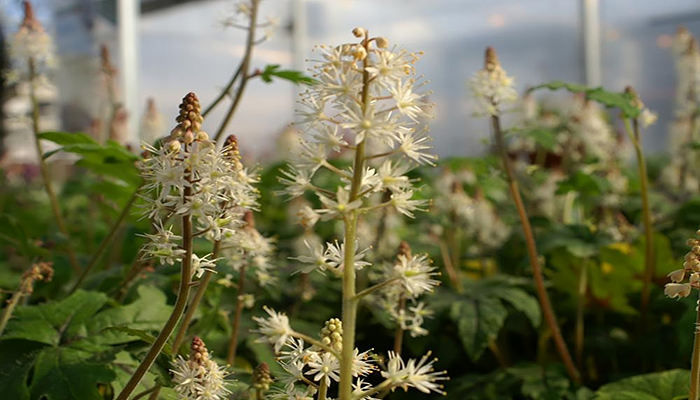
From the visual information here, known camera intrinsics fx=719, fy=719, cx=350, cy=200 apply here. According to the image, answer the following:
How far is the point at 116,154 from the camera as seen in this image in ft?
4.81

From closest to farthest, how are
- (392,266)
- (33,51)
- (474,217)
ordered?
(392,266) < (33,51) < (474,217)

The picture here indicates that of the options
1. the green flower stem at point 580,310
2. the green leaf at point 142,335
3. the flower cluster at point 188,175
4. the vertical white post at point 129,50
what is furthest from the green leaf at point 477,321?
the vertical white post at point 129,50

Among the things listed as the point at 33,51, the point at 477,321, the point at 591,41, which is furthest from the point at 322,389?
the point at 591,41

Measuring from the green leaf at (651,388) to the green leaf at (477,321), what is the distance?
309mm

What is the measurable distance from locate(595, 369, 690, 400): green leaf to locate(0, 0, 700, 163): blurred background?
595cm

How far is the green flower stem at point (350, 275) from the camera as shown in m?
0.83

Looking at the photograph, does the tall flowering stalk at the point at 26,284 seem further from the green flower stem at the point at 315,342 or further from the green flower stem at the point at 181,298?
the green flower stem at the point at 315,342

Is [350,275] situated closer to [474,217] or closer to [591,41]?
[474,217]

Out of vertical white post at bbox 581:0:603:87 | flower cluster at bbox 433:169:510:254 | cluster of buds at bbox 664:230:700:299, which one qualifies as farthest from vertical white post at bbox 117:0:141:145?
cluster of buds at bbox 664:230:700:299

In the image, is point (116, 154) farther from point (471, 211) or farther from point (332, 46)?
point (471, 211)

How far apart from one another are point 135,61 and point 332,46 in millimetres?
6726

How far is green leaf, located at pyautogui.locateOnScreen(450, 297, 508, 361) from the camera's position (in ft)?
5.30

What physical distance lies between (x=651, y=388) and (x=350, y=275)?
78 cm

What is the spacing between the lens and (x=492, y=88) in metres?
1.63
